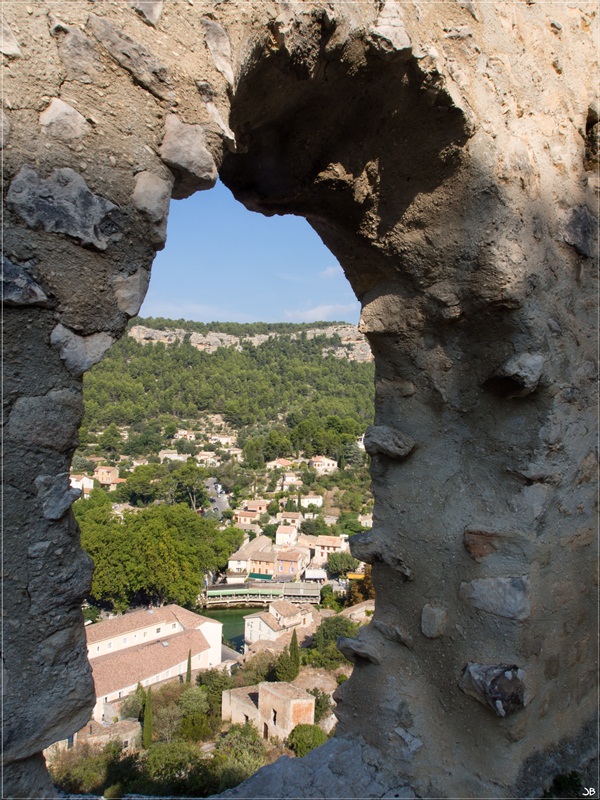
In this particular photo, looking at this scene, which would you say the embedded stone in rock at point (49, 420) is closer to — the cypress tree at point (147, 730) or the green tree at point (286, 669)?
the cypress tree at point (147, 730)

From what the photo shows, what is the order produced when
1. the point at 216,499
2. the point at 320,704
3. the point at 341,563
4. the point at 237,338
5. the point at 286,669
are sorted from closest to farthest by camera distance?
the point at 320,704 < the point at 286,669 < the point at 341,563 < the point at 216,499 < the point at 237,338

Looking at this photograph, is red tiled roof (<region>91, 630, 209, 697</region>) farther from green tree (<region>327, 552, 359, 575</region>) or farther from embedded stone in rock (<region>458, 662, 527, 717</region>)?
embedded stone in rock (<region>458, 662, 527, 717</region>)

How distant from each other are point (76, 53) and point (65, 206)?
34cm

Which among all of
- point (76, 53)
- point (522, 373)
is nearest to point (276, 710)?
point (522, 373)

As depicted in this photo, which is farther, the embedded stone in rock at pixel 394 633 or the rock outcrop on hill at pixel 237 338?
the rock outcrop on hill at pixel 237 338

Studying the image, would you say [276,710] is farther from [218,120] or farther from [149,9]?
[149,9]

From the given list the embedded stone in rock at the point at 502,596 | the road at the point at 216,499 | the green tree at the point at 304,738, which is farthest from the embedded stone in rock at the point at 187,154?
the road at the point at 216,499

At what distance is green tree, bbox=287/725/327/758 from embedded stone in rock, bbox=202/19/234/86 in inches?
498

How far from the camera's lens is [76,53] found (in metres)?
1.22

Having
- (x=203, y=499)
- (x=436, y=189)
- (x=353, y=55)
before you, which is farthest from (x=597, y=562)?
(x=203, y=499)

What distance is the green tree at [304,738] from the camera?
1148cm

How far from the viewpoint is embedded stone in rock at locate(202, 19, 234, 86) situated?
1425 mm

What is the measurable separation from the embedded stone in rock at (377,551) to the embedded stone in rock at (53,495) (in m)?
1.28

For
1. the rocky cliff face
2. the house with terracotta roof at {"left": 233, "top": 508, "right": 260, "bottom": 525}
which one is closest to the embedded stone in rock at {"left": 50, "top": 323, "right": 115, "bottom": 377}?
the rocky cliff face
